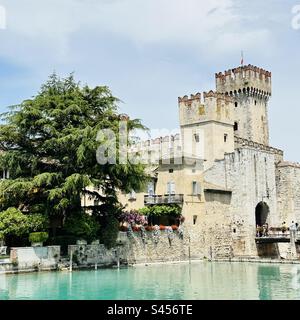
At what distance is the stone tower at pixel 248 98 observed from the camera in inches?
1802

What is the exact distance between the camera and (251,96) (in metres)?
46.1

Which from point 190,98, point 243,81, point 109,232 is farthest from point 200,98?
point 109,232

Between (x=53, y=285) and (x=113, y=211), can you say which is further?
(x=113, y=211)

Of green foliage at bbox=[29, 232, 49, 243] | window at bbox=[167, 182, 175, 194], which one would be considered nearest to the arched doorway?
window at bbox=[167, 182, 175, 194]

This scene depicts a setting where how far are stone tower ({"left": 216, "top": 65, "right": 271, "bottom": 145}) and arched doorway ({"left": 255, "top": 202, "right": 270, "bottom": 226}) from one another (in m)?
8.23

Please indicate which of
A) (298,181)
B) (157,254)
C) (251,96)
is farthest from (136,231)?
(251,96)

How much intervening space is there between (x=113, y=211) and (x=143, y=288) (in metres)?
9.83

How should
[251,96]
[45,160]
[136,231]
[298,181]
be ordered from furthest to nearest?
[251,96]
[298,181]
[136,231]
[45,160]

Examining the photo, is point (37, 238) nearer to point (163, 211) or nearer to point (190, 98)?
point (163, 211)

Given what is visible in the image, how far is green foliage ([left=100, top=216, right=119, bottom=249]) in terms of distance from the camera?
28344mm

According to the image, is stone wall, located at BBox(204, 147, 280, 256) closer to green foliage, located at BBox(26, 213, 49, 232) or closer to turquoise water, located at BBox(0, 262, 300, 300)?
turquoise water, located at BBox(0, 262, 300, 300)

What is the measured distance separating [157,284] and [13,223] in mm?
8208

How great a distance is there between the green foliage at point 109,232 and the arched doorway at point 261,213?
1372 cm
